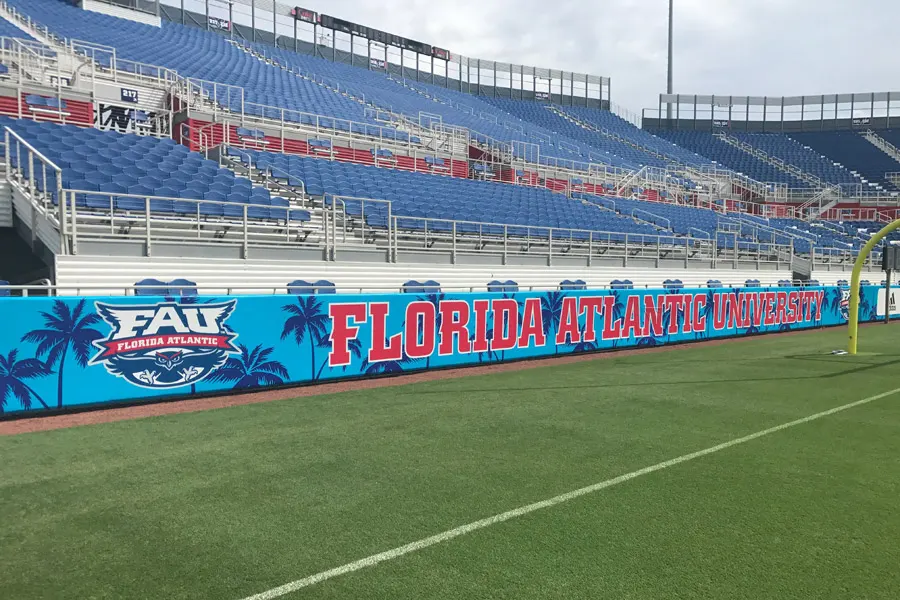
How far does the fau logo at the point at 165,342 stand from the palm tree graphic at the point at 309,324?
871 millimetres

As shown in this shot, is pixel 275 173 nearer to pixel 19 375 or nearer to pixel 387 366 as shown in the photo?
pixel 387 366

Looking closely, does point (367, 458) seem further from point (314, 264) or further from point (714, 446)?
point (314, 264)

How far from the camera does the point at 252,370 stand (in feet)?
31.2

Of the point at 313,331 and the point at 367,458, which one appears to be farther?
the point at 313,331

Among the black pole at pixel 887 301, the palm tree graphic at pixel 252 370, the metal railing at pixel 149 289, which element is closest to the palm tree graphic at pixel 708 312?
the metal railing at pixel 149 289

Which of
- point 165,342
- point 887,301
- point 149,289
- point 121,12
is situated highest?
point 121,12

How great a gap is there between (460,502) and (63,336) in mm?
5761

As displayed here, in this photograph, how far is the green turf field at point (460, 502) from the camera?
362 cm

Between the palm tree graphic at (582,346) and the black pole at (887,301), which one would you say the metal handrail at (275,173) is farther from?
the black pole at (887,301)

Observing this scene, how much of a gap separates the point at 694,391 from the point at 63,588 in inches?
328

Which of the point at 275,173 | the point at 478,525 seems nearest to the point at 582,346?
the point at 275,173

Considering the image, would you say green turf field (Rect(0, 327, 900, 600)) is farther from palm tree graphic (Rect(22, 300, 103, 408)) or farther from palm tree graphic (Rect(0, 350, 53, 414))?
palm tree graphic (Rect(22, 300, 103, 408))

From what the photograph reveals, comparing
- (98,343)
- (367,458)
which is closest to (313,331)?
(98,343)

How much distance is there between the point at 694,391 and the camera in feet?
31.4
